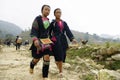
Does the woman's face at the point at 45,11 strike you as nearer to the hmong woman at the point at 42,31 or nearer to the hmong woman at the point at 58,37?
the hmong woman at the point at 42,31

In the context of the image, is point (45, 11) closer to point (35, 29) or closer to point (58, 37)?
point (35, 29)

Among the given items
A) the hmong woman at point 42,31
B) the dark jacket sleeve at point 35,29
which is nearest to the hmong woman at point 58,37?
the hmong woman at point 42,31

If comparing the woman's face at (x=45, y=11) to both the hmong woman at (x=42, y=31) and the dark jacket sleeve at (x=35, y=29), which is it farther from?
the dark jacket sleeve at (x=35, y=29)

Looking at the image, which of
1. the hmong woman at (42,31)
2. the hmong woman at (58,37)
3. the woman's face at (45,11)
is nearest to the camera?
the hmong woman at (42,31)

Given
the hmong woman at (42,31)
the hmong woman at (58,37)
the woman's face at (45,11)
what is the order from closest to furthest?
the hmong woman at (42,31), the woman's face at (45,11), the hmong woman at (58,37)

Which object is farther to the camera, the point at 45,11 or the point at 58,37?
the point at 58,37

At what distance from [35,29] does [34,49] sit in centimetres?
52

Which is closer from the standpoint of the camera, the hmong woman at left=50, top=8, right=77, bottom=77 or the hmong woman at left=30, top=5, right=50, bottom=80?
the hmong woman at left=30, top=5, right=50, bottom=80

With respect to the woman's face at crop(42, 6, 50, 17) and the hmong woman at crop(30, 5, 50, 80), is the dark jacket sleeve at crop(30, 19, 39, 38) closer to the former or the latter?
the hmong woman at crop(30, 5, 50, 80)

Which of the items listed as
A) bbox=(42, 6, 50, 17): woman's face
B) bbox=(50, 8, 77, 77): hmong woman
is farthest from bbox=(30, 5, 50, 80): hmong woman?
bbox=(50, 8, 77, 77): hmong woman

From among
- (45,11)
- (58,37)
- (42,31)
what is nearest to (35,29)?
(42,31)

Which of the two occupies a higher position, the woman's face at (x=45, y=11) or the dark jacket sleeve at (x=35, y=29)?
the woman's face at (x=45, y=11)

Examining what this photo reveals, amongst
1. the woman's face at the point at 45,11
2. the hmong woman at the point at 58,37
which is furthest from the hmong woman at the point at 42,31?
the hmong woman at the point at 58,37

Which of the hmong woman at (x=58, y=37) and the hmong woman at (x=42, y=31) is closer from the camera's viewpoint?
the hmong woman at (x=42, y=31)
